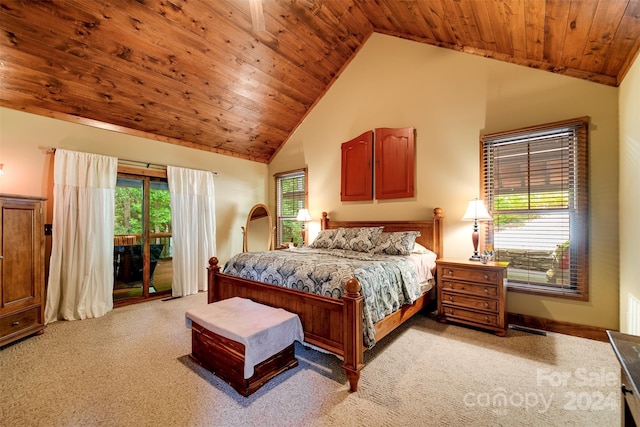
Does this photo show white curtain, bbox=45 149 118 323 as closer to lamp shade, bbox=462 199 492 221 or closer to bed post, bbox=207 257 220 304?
bed post, bbox=207 257 220 304

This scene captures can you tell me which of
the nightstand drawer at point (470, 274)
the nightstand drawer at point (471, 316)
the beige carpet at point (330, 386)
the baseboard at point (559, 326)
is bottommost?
the beige carpet at point (330, 386)

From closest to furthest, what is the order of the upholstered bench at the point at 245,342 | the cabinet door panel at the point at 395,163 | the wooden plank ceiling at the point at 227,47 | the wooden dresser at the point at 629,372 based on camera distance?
the wooden dresser at the point at 629,372
the upholstered bench at the point at 245,342
the wooden plank ceiling at the point at 227,47
the cabinet door panel at the point at 395,163

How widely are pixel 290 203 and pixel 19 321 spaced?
4.01 meters

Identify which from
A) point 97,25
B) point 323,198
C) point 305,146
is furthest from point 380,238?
point 97,25

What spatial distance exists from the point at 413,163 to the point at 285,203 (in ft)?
9.31

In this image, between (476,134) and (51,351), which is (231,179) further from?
(476,134)

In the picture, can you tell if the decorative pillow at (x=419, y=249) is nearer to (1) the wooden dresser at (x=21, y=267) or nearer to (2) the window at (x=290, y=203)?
(2) the window at (x=290, y=203)

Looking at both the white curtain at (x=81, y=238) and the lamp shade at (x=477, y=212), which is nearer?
the lamp shade at (x=477, y=212)

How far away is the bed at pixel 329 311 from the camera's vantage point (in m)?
1.98

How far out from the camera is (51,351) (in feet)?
8.40

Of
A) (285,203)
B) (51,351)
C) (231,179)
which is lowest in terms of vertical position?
(51,351)

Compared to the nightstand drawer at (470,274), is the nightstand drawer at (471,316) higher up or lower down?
lower down

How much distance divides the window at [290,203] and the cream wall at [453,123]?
33 centimetres

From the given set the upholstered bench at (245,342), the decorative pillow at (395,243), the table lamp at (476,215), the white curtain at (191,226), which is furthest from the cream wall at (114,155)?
the table lamp at (476,215)
